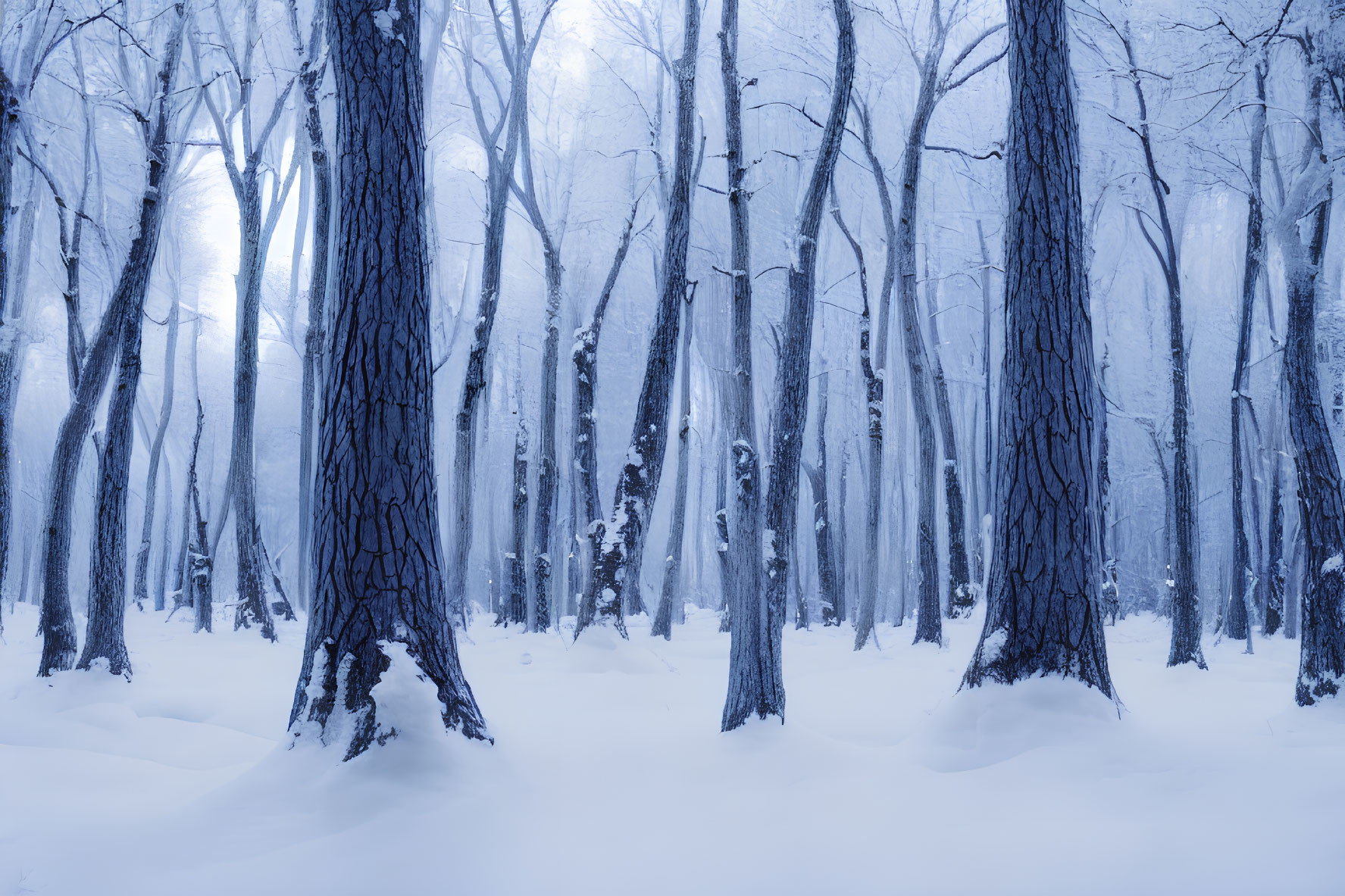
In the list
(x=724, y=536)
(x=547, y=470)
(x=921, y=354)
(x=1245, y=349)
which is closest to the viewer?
(x=1245, y=349)

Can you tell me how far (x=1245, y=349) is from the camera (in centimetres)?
1047

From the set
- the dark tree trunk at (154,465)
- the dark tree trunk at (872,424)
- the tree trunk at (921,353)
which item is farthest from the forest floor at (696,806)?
the dark tree trunk at (154,465)

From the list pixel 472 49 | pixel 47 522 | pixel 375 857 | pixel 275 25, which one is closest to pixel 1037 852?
pixel 375 857

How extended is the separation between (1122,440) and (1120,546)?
371cm

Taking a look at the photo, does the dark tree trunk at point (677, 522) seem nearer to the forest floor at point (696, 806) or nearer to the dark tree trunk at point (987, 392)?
the dark tree trunk at point (987, 392)

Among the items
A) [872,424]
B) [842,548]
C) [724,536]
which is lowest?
[842,548]

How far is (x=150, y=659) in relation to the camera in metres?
9.23

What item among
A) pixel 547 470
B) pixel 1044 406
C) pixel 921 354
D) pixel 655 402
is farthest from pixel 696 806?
pixel 547 470

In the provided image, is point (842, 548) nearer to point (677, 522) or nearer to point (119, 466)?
point (677, 522)

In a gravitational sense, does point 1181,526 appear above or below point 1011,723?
above

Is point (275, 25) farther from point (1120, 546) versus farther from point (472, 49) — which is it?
point (1120, 546)

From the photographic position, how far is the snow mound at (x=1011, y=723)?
13.3 ft

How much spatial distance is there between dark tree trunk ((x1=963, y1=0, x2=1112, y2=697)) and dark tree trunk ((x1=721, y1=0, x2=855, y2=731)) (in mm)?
1199

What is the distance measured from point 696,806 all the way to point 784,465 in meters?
Result: 2.40
